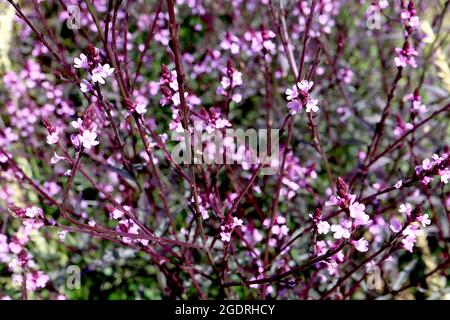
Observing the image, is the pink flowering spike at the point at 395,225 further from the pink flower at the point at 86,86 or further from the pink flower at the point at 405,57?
the pink flower at the point at 86,86

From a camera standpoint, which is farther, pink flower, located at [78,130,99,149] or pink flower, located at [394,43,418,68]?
pink flower, located at [394,43,418,68]

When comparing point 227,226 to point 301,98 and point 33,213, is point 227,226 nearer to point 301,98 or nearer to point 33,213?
point 301,98

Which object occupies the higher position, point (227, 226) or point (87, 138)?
point (87, 138)

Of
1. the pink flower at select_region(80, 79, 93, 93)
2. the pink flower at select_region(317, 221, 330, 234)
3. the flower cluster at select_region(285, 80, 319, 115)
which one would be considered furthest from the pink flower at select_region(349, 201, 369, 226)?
the pink flower at select_region(80, 79, 93, 93)

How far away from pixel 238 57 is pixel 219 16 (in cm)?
105

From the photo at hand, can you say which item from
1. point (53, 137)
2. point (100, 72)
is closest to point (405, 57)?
point (100, 72)

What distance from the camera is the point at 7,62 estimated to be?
3547 millimetres

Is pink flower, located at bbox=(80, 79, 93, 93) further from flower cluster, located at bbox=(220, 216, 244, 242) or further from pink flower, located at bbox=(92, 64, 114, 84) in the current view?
flower cluster, located at bbox=(220, 216, 244, 242)

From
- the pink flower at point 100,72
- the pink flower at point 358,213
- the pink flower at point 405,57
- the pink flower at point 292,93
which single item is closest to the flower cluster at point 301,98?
the pink flower at point 292,93

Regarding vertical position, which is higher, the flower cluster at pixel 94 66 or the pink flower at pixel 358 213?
the flower cluster at pixel 94 66

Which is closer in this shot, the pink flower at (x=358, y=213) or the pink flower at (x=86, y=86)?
the pink flower at (x=358, y=213)

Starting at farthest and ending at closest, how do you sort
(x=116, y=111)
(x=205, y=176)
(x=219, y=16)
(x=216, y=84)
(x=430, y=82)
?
1. (x=219, y=16)
2. (x=216, y=84)
3. (x=430, y=82)
4. (x=116, y=111)
5. (x=205, y=176)
